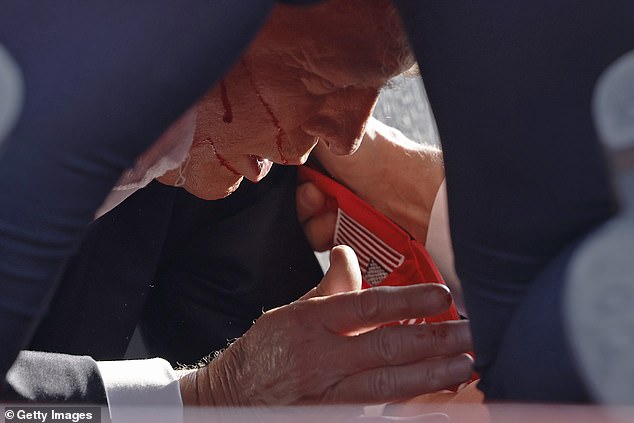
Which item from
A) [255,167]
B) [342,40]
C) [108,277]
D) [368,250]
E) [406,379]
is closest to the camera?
[342,40]

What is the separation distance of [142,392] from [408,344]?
24 cm

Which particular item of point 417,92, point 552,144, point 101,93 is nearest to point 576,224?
point 552,144

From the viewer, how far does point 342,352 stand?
81cm

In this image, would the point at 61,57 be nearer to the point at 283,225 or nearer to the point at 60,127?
the point at 60,127

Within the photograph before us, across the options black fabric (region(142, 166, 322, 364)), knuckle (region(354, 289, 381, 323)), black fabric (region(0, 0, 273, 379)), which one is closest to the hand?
knuckle (region(354, 289, 381, 323))

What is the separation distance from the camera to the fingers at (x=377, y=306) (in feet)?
2.50

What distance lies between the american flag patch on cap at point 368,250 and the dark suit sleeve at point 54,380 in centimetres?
39

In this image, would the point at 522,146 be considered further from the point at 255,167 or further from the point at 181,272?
the point at 181,272

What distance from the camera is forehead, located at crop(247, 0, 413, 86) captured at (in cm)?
64

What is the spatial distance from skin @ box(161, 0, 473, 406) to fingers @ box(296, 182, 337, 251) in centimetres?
23

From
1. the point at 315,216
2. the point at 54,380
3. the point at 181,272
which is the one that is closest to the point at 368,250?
the point at 315,216

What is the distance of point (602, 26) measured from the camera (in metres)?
0.48

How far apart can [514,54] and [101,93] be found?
0.21 m

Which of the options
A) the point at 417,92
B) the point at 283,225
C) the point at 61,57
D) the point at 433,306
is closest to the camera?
the point at 61,57
